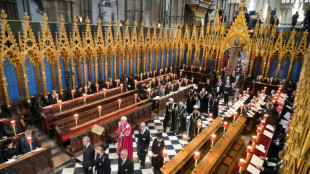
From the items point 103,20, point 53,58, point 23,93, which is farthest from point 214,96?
point 103,20

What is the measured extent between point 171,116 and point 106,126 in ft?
11.4

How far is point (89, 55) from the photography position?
502 inches

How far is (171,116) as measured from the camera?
33.3 feet

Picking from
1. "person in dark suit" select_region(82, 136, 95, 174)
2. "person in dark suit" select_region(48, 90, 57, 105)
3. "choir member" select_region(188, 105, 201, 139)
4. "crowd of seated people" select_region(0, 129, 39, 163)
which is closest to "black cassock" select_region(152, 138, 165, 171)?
"person in dark suit" select_region(82, 136, 95, 174)

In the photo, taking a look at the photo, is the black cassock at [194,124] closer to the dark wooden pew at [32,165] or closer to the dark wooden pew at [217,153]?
the dark wooden pew at [217,153]

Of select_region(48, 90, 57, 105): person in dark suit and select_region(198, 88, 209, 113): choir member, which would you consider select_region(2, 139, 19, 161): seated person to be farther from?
select_region(198, 88, 209, 113): choir member

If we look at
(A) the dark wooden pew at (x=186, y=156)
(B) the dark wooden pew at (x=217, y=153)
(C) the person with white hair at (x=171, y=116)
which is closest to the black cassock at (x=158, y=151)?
(A) the dark wooden pew at (x=186, y=156)

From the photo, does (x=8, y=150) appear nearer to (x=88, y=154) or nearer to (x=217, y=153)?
(x=88, y=154)

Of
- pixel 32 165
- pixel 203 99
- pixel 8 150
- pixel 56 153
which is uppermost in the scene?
pixel 8 150

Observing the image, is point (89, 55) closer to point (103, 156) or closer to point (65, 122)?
point (65, 122)

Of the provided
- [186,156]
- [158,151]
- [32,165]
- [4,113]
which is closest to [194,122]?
[158,151]

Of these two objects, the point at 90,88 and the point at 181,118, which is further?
the point at 90,88

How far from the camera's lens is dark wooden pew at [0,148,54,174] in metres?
5.77

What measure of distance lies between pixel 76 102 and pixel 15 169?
4.65m
